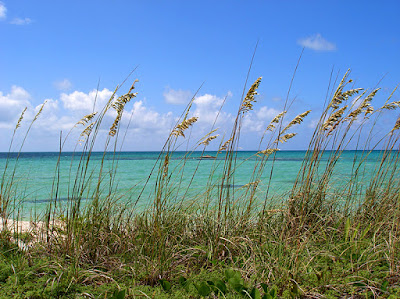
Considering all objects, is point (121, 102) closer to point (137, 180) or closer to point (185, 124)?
point (185, 124)

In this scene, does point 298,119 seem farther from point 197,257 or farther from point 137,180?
point 137,180

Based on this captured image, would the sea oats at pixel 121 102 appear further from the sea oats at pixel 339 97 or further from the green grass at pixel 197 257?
the sea oats at pixel 339 97

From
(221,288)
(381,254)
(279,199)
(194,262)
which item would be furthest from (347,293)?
(279,199)

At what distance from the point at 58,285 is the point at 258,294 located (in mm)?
1380

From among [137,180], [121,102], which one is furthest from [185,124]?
[137,180]

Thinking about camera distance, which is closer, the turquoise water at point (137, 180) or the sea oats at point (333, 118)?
the sea oats at point (333, 118)

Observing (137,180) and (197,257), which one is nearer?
(197,257)

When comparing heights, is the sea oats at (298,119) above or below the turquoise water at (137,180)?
above

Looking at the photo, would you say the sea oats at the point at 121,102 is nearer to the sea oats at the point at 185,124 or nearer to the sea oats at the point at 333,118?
the sea oats at the point at 185,124

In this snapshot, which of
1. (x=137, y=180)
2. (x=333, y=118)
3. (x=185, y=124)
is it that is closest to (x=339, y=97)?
(x=333, y=118)

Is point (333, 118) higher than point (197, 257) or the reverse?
higher

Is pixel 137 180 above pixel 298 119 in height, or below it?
below

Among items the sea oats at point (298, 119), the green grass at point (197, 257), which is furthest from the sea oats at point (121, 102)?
the sea oats at point (298, 119)

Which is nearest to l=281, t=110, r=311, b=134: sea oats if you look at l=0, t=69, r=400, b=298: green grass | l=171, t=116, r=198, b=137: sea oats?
l=0, t=69, r=400, b=298: green grass
